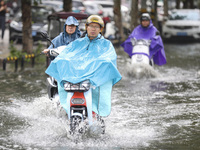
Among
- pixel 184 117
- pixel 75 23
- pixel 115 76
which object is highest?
pixel 75 23

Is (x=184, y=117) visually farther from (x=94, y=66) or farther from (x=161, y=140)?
(x=94, y=66)

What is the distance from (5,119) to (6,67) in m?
6.67

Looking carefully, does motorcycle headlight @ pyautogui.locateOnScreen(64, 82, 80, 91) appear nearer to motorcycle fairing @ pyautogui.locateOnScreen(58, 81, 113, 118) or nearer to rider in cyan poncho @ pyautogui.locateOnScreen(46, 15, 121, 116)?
rider in cyan poncho @ pyautogui.locateOnScreen(46, 15, 121, 116)

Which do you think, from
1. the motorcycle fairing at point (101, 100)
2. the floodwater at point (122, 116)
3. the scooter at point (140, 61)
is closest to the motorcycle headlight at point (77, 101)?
the motorcycle fairing at point (101, 100)

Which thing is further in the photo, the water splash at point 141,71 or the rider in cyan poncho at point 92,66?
the water splash at point 141,71

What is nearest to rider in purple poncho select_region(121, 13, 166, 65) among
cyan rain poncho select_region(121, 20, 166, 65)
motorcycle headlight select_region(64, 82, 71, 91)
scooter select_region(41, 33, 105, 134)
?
cyan rain poncho select_region(121, 20, 166, 65)

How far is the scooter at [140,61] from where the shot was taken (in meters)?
13.1

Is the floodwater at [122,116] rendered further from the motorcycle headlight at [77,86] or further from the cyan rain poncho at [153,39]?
the motorcycle headlight at [77,86]

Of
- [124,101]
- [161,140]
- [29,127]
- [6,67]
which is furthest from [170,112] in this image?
[6,67]

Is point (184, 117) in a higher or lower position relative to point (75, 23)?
lower

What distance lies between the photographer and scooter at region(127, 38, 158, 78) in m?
13.1

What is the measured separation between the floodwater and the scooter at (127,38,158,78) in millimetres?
188

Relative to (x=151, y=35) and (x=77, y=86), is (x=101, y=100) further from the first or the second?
(x=151, y=35)

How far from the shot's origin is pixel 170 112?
8.98 meters
